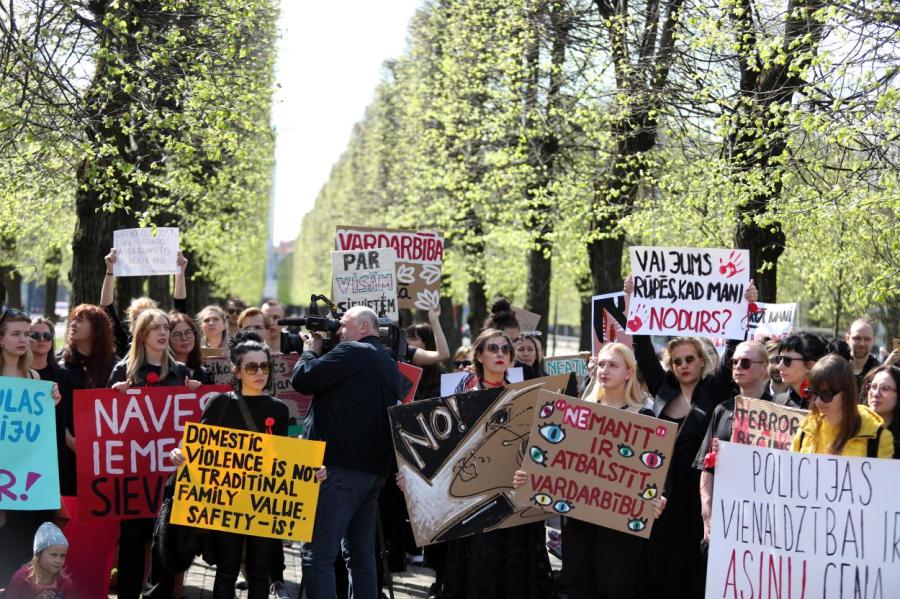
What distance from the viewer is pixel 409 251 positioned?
11945 millimetres

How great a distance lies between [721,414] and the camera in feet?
22.7

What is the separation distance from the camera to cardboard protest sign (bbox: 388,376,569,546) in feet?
24.0

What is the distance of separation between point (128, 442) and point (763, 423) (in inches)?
150

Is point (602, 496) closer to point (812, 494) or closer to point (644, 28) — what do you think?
point (812, 494)

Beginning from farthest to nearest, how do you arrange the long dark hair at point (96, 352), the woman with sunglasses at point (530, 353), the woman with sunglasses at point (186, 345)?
the woman with sunglasses at point (530, 353)
the woman with sunglasses at point (186, 345)
the long dark hair at point (96, 352)

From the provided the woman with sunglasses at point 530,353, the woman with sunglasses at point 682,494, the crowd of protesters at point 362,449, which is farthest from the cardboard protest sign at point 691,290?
the woman with sunglasses at point 682,494

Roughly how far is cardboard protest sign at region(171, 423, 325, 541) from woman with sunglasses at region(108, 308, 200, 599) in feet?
2.38

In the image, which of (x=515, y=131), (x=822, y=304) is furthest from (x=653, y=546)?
(x=822, y=304)

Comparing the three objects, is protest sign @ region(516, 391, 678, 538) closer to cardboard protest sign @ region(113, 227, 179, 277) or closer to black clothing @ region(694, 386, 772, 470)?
black clothing @ region(694, 386, 772, 470)

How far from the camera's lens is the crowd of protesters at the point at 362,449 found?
673 centimetres

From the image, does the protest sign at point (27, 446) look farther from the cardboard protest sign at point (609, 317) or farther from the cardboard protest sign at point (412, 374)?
the cardboard protest sign at point (609, 317)

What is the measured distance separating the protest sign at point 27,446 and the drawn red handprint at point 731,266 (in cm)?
536

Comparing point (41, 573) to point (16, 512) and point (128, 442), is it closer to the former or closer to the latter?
point (16, 512)

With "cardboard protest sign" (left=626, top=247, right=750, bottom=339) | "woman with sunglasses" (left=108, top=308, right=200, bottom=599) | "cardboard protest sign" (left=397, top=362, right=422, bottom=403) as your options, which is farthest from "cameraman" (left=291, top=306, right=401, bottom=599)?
"cardboard protest sign" (left=626, top=247, right=750, bottom=339)
